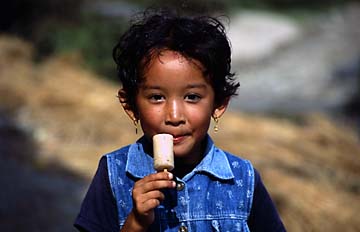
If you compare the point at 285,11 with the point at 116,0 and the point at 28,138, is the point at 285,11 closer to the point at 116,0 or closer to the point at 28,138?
the point at 116,0

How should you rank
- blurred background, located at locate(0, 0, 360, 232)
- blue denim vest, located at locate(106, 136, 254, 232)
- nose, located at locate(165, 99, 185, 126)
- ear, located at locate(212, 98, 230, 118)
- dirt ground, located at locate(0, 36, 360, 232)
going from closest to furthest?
nose, located at locate(165, 99, 185, 126), blue denim vest, located at locate(106, 136, 254, 232), ear, located at locate(212, 98, 230, 118), dirt ground, located at locate(0, 36, 360, 232), blurred background, located at locate(0, 0, 360, 232)

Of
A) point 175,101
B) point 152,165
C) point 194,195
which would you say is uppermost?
point 175,101

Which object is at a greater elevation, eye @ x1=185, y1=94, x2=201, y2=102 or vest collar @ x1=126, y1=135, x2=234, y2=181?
eye @ x1=185, y1=94, x2=201, y2=102

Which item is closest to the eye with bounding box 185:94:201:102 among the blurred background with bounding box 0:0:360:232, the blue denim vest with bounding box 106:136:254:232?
the blue denim vest with bounding box 106:136:254:232

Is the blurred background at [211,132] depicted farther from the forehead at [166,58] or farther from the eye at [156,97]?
the eye at [156,97]

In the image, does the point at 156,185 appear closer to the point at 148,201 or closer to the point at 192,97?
the point at 148,201

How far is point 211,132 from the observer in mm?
7363

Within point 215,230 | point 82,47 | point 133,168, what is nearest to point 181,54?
point 133,168

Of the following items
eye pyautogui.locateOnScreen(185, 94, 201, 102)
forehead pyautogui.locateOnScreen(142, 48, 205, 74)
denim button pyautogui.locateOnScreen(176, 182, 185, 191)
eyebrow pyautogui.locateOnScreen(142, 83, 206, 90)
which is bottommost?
denim button pyautogui.locateOnScreen(176, 182, 185, 191)

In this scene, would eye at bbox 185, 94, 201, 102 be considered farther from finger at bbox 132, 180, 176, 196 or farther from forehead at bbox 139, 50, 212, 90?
finger at bbox 132, 180, 176, 196

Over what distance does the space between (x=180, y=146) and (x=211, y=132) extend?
4831mm

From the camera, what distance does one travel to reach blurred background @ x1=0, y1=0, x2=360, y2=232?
588 cm

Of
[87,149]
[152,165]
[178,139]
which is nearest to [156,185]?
[178,139]

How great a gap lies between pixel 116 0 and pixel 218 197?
11.7 metres
